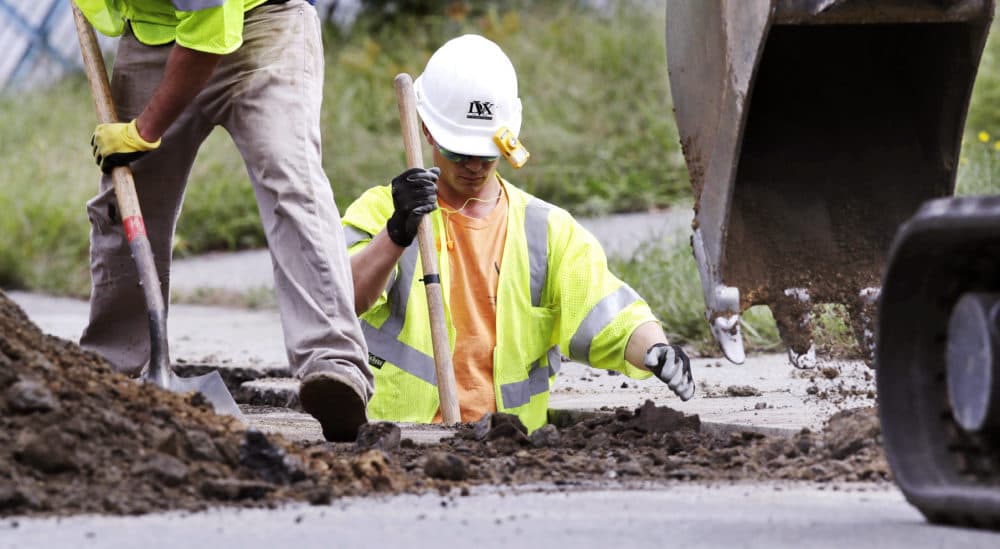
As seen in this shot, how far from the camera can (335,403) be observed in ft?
13.5

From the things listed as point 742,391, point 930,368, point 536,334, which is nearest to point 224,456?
point 930,368

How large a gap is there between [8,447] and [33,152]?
932 cm

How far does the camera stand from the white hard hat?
5.16 m

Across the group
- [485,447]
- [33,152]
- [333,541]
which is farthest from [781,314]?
[33,152]

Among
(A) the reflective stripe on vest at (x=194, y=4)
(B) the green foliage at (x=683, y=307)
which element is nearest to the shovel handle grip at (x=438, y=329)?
(A) the reflective stripe on vest at (x=194, y=4)

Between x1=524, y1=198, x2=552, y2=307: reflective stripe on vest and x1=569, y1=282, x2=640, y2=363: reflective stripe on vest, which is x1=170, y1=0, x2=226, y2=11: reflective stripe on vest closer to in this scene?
x1=524, y1=198, x2=552, y2=307: reflective stripe on vest

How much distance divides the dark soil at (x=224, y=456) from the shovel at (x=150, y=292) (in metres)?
0.43

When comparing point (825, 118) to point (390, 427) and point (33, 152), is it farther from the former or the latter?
point (33, 152)

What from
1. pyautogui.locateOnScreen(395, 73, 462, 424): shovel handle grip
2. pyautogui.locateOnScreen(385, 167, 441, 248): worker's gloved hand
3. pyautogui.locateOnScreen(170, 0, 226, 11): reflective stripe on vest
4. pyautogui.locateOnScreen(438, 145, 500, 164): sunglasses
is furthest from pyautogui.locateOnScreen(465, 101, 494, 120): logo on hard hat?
pyautogui.locateOnScreen(170, 0, 226, 11): reflective stripe on vest

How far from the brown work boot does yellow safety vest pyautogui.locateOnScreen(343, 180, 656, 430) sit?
848 millimetres

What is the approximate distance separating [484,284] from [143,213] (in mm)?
1105

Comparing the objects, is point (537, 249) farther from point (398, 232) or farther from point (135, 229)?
point (135, 229)

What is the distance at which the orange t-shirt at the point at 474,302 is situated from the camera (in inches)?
202

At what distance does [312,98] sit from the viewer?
14.9 ft
